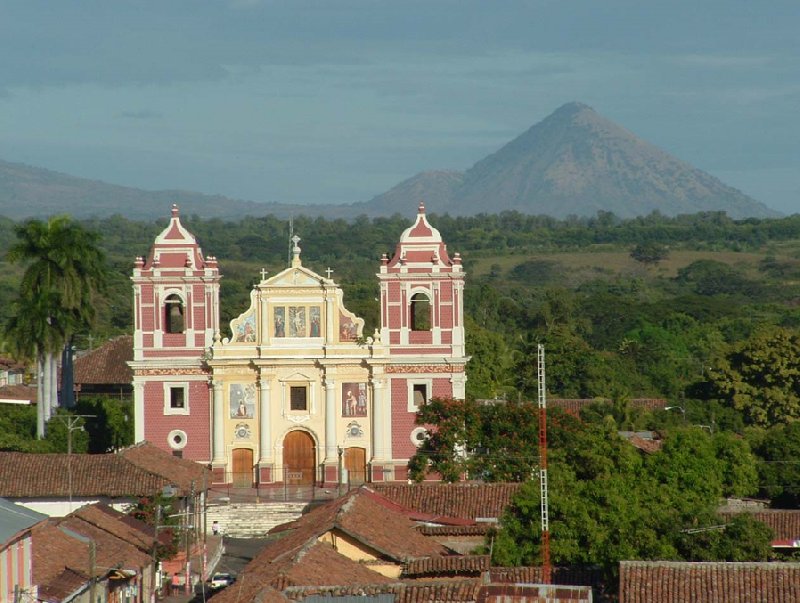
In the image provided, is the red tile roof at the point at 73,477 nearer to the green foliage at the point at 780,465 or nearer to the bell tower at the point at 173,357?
the bell tower at the point at 173,357

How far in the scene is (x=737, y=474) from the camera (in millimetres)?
52281

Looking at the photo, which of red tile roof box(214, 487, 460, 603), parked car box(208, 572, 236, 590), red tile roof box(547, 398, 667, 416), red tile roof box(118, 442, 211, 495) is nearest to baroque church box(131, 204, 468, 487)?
red tile roof box(118, 442, 211, 495)

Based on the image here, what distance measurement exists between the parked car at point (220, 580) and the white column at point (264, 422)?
48.5 ft

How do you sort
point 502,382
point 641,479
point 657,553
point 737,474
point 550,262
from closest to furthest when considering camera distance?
point 657,553, point 641,479, point 737,474, point 502,382, point 550,262

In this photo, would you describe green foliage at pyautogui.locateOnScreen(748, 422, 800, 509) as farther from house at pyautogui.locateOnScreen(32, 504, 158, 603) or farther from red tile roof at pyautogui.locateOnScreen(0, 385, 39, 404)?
red tile roof at pyautogui.locateOnScreen(0, 385, 39, 404)

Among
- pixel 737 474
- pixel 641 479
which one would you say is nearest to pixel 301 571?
pixel 641 479

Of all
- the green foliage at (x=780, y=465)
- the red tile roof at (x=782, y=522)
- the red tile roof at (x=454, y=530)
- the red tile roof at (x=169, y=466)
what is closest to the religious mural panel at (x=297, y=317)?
the red tile roof at (x=169, y=466)

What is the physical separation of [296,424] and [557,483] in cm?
2072

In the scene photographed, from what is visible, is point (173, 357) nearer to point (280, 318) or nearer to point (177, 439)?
point (177, 439)

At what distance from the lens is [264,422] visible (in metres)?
61.5

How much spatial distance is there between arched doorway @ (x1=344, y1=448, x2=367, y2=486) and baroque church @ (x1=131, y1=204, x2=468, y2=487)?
32 millimetres

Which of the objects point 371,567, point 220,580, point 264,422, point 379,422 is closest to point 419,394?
point 379,422

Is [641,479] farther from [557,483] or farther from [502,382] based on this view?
[502,382]

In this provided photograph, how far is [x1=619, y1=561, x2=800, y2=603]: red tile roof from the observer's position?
32.1m
